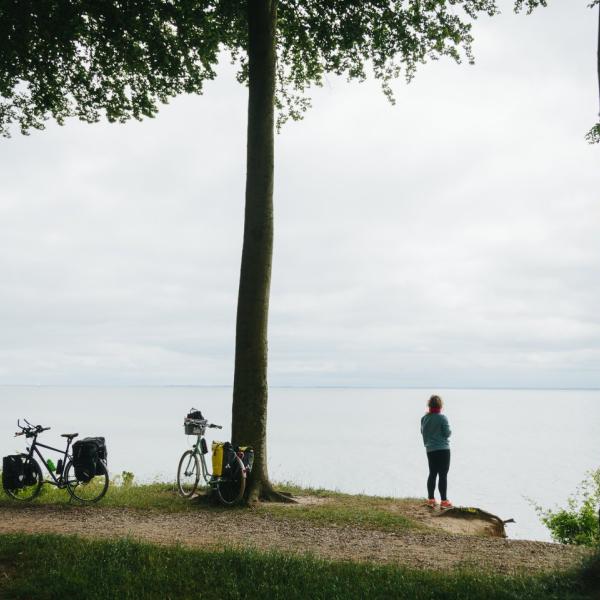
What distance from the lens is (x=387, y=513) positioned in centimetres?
1174

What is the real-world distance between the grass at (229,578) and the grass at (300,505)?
3.25 m

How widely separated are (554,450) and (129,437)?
55.2m

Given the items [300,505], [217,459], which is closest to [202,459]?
[217,459]

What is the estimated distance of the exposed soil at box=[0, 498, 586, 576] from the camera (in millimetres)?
8289

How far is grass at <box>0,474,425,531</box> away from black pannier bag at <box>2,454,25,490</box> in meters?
0.33

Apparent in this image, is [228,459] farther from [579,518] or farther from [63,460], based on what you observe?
[579,518]

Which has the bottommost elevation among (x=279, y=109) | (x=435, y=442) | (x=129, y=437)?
(x=129, y=437)

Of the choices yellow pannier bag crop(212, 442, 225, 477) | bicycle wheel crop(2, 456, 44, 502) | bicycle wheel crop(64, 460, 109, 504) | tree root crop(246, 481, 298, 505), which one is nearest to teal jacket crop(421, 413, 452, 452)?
tree root crop(246, 481, 298, 505)

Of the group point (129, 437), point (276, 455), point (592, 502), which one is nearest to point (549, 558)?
point (592, 502)

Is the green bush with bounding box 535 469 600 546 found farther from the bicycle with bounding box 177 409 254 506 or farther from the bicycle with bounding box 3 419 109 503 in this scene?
the bicycle with bounding box 3 419 109 503

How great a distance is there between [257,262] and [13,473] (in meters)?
6.22

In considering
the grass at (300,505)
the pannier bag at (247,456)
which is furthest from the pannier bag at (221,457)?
the grass at (300,505)

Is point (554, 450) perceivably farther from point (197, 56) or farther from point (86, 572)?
point (86, 572)

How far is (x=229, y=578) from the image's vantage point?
701 cm
